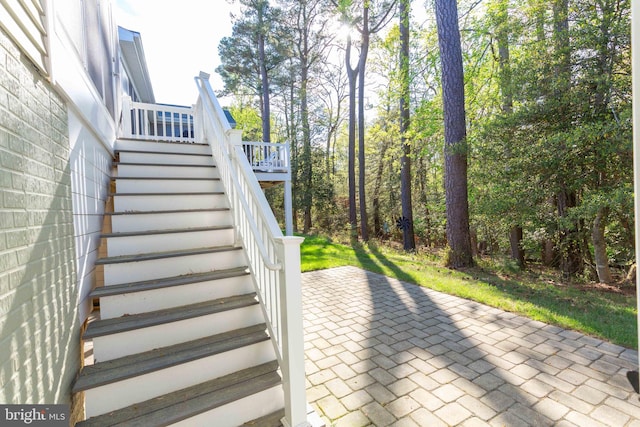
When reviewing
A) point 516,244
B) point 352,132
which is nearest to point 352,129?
point 352,132

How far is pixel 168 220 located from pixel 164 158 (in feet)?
4.34

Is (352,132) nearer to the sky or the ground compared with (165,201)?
nearer to the sky

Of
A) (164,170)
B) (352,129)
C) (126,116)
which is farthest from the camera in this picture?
(352,129)

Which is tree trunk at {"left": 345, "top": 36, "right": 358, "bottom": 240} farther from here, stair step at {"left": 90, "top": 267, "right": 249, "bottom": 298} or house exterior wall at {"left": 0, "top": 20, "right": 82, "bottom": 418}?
house exterior wall at {"left": 0, "top": 20, "right": 82, "bottom": 418}

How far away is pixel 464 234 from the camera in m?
5.99

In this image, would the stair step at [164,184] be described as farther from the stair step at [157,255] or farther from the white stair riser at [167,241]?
the stair step at [157,255]

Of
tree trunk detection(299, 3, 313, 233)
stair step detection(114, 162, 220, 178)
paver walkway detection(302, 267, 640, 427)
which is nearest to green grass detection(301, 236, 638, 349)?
paver walkway detection(302, 267, 640, 427)

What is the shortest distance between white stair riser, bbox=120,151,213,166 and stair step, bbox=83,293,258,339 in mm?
2275

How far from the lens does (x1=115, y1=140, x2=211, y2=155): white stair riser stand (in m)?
4.07

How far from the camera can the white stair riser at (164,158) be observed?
385 cm

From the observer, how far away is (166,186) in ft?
11.7

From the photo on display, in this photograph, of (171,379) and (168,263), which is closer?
(171,379)

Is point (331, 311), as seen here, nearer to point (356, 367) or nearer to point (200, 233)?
point (356, 367)

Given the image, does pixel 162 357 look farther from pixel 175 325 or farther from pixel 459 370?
pixel 459 370
